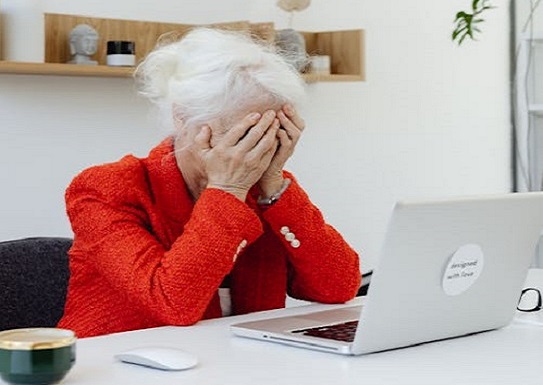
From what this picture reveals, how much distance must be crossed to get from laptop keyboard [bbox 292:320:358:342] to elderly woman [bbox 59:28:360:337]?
0.23 metres

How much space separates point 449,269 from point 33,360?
0.61 metres

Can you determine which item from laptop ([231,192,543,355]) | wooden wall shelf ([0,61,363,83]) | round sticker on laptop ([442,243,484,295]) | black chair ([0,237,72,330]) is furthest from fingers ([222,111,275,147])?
wooden wall shelf ([0,61,363,83])

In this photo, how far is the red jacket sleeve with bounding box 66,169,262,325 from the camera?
5.98 ft

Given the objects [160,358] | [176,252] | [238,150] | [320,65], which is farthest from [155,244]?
[320,65]

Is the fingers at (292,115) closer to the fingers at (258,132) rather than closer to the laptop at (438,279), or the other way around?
the fingers at (258,132)

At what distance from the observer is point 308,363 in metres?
1.50

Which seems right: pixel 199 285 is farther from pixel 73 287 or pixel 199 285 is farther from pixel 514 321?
pixel 514 321

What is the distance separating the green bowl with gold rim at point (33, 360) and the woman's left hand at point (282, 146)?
0.76 metres

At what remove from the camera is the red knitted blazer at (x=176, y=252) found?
1836mm

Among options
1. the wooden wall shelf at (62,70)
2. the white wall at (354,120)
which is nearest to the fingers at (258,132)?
the wooden wall shelf at (62,70)

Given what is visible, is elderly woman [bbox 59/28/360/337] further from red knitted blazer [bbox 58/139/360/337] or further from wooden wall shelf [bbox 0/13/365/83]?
wooden wall shelf [bbox 0/13/365/83]

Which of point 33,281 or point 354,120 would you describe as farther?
point 354,120

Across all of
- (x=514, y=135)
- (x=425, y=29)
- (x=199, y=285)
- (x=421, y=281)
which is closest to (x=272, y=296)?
(x=199, y=285)

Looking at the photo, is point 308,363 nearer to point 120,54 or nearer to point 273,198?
point 273,198
